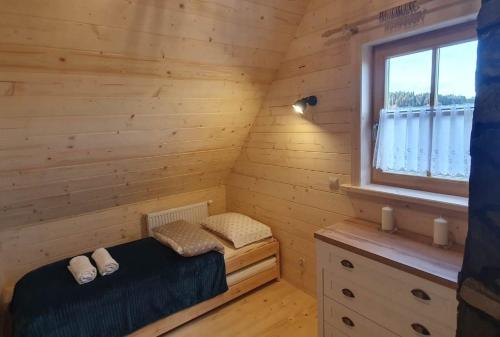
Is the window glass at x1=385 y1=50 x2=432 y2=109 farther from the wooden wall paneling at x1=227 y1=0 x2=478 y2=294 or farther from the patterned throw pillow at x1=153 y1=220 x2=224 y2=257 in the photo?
the patterned throw pillow at x1=153 y1=220 x2=224 y2=257

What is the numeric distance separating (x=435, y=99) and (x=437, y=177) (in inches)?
17.6

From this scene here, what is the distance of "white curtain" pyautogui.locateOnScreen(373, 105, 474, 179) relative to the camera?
1.70 metres

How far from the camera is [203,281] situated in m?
2.51

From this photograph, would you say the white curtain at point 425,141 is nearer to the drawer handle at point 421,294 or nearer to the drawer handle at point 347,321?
the drawer handle at point 421,294

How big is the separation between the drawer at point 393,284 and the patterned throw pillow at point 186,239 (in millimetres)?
979

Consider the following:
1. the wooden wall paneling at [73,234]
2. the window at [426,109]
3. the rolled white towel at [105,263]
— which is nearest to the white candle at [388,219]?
the window at [426,109]

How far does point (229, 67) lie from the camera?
233 cm

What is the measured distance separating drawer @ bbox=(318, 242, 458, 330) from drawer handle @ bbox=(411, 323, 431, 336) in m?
0.06

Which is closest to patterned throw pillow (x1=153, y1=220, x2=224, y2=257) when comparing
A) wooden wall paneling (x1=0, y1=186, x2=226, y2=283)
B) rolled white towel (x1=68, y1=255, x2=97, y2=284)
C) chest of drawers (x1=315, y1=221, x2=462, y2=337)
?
wooden wall paneling (x1=0, y1=186, x2=226, y2=283)

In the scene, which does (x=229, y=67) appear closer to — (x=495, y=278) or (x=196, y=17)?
(x=196, y=17)

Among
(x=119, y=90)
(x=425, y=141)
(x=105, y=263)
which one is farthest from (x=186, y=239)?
(x=425, y=141)

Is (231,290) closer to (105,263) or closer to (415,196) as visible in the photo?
(105,263)

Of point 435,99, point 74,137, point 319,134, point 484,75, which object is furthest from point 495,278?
point 74,137

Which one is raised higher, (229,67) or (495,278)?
(229,67)
